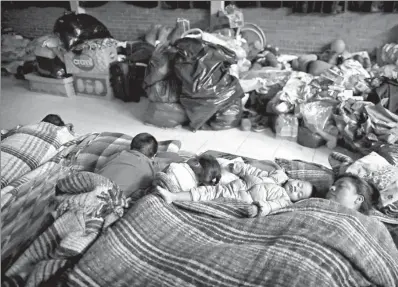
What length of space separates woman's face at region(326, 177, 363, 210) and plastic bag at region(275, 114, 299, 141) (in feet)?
4.81

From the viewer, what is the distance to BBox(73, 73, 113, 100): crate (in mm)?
4371

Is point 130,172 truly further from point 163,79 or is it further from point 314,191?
point 163,79

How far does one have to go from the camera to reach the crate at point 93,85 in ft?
14.3

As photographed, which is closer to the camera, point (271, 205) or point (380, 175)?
point (271, 205)

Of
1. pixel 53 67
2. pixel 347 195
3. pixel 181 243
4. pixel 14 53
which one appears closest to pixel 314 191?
pixel 347 195

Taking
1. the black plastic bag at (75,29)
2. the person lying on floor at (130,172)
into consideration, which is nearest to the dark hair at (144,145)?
the person lying on floor at (130,172)

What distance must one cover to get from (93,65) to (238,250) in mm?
3636

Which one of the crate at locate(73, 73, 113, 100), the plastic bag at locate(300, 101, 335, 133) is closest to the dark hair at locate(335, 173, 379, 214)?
the plastic bag at locate(300, 101, 335, 133)

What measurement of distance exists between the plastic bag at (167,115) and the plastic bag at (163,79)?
0.20 ft

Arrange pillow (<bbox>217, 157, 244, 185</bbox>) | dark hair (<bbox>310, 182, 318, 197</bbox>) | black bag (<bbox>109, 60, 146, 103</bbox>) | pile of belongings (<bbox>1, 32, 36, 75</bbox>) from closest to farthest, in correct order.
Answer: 1. dark hair (<bbox>310, 182, 318, 197</bbox>)
2. pillow (<bbox>217, 157, 244, 185</bbox>)
3. black bag (<bbox>109, 60, 146, 103</bbox>)
4. pile of belongings (<bbox>1, 32, 36, 75</bbox>)

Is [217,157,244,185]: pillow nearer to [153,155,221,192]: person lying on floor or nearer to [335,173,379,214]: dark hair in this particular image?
[153,155,221,192]: person lying on floor

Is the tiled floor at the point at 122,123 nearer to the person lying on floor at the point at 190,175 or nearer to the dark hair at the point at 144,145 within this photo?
the dark hair at the point at 144,145

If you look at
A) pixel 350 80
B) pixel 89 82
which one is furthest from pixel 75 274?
pixel 89 82

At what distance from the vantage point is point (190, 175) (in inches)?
77.8
